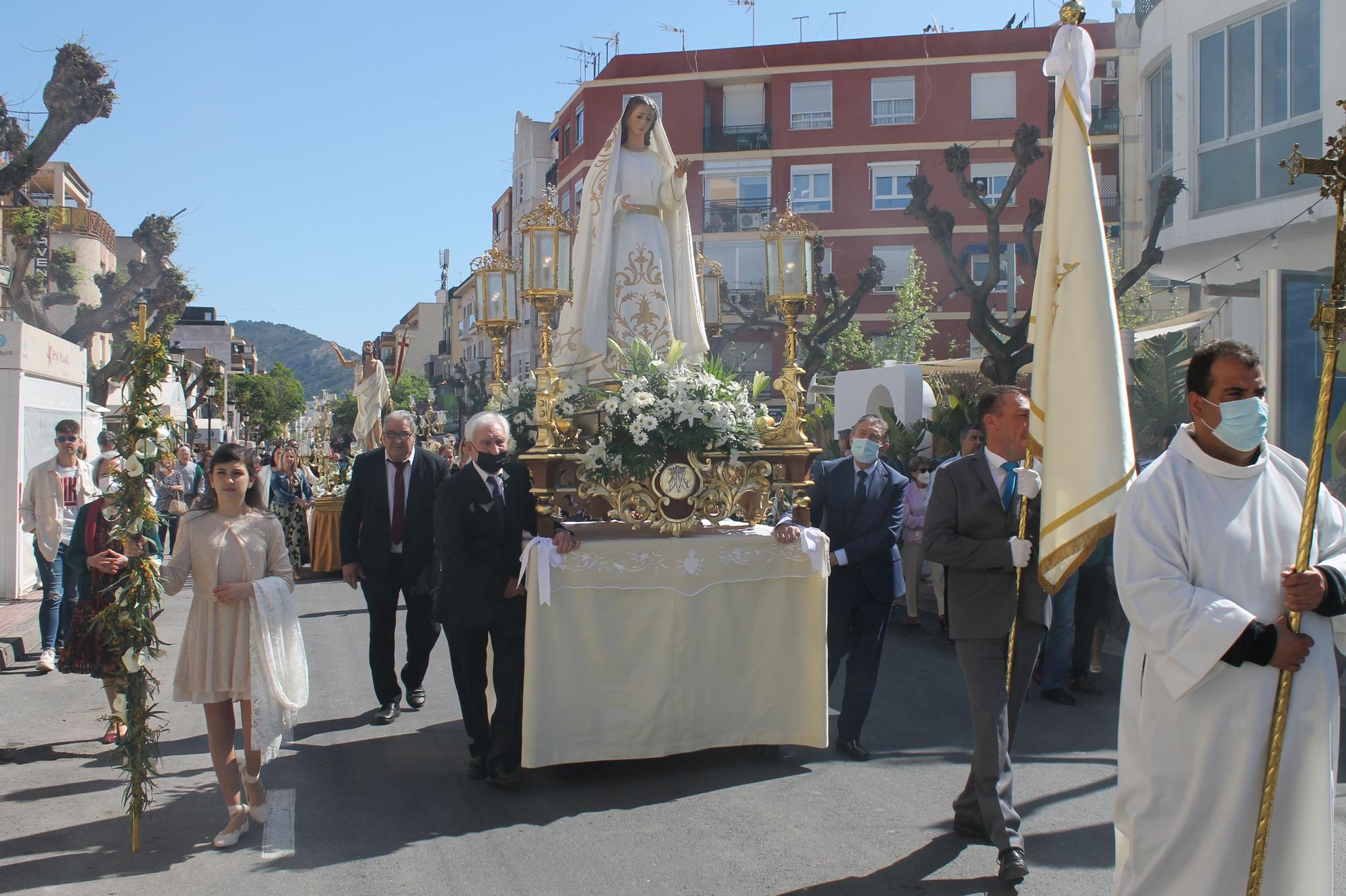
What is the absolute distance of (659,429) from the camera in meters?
5.86

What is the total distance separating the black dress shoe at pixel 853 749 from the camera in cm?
622

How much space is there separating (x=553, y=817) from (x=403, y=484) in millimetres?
3005

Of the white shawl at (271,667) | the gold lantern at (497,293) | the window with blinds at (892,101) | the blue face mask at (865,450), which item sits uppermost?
the window with blinds at (892,101)

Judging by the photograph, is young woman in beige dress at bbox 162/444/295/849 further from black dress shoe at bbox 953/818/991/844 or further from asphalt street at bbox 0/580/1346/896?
black dress shoe at bbox 953/818/991/844

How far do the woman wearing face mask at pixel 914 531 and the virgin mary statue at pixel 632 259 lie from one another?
379 centimetres

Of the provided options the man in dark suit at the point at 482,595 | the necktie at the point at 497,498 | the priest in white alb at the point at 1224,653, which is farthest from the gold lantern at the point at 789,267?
the priest in white alb at the point at 1224,653

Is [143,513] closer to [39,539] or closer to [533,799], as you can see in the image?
[533,799]

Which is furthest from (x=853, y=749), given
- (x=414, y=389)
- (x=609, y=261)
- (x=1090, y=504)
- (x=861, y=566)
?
(x=414, y=389)

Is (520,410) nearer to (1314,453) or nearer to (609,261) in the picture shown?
(609,261)

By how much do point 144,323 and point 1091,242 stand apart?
165 inches

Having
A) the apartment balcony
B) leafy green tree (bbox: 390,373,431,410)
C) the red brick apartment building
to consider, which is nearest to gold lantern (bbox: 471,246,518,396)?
the red brick apartment building

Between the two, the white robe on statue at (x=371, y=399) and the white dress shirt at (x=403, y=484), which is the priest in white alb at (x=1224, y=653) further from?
the white robe on statue at (x=371, y=399)

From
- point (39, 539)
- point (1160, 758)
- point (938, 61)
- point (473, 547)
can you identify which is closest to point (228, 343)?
point (938, 61)

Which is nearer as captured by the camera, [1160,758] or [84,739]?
[1160,758]
